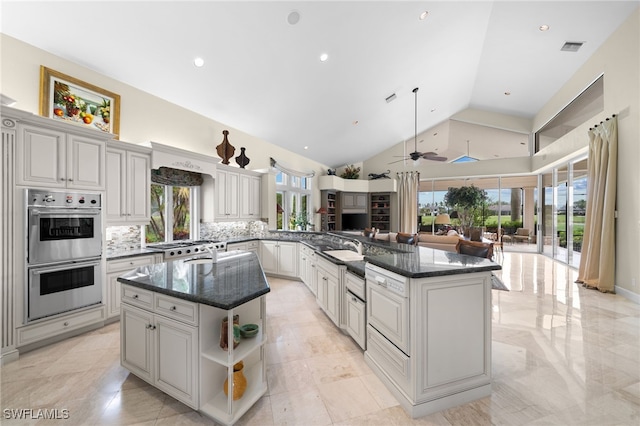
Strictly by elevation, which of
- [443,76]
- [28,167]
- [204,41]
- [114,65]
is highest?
[443,76]

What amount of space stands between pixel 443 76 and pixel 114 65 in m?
6.11

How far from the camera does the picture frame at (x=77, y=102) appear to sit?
2867 mm

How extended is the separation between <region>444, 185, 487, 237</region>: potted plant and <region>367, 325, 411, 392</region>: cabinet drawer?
27.0 feet

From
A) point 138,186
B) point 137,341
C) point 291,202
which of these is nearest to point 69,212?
point 138,186

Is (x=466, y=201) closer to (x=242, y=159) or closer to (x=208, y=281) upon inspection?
(x=242, y=159)

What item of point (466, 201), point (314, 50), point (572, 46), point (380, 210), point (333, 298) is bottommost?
point (333, 298)

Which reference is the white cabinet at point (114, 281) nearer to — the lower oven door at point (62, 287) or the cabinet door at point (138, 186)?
the lower oven door at point (62, 287)

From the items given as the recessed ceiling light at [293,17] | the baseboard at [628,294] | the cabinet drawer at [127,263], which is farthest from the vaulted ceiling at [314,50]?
the baseboard at [628,294]

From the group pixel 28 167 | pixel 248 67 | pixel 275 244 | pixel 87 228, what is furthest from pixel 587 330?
pixel 28 167

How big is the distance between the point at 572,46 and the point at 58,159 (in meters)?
7.96

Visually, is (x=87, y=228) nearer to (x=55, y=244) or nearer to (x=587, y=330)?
(x=55, y=244)

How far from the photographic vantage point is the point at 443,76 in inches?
234

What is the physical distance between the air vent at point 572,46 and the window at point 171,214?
7.28 m

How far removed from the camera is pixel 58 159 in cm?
264
